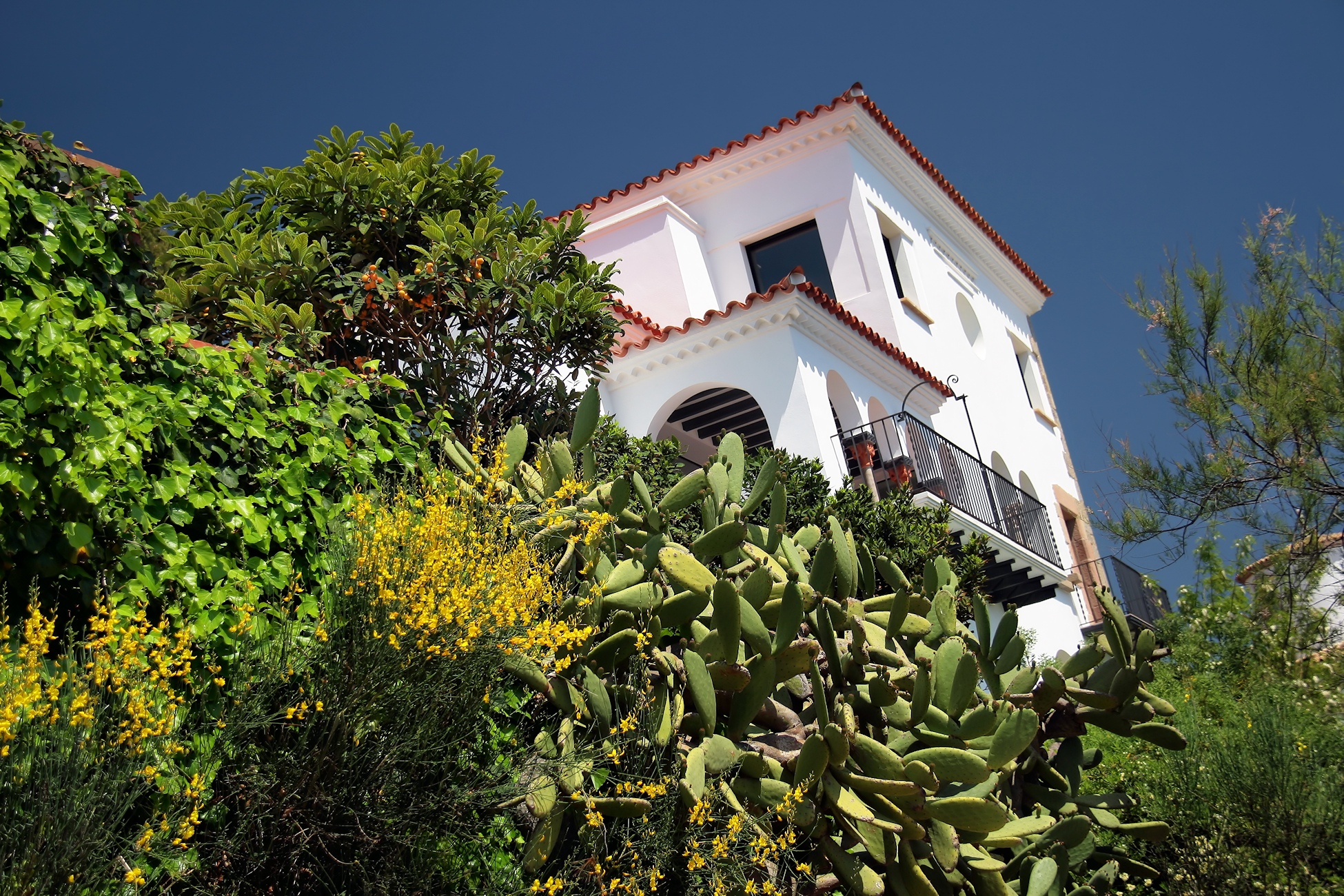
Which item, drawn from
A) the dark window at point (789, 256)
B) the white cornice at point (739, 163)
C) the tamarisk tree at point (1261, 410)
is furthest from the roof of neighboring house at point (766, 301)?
the tamarisk tree at point (1261, 410)

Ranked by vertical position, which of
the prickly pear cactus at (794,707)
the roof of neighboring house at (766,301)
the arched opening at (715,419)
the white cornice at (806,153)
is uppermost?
the white cornice at (806,153)

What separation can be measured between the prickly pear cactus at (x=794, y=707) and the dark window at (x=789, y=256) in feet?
39.8

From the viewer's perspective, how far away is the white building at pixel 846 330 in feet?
40.3

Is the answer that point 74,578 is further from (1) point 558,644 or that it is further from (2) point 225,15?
(2) point 225,15

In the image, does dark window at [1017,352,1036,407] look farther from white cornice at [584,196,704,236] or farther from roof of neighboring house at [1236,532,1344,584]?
roof of neighboring house at [1236,532,1344,584]

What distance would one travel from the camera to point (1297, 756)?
15.1 feet

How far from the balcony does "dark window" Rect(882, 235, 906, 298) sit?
18.8ft

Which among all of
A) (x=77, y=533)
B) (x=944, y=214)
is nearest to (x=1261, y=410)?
(x=77, y=533)

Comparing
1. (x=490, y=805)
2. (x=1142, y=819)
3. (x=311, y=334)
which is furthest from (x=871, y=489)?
(x=490, y=805)

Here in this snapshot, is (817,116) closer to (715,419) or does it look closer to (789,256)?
(789,256)

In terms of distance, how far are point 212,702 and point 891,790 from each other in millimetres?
2153

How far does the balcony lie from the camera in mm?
17797

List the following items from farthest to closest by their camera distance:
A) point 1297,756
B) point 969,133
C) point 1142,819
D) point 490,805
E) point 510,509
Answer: point 969,133
point 1142,819
point 1297,756
point 510,509
point 490,805

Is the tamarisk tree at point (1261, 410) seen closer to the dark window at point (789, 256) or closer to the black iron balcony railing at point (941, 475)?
the black iron balcony railing at point (941, 475)
